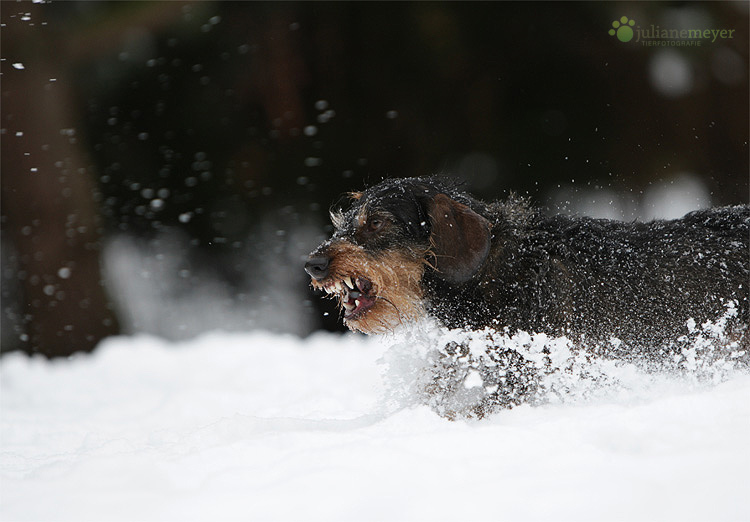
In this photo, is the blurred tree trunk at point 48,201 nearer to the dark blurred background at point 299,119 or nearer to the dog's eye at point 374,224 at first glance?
the dark blurred background at point 299,119

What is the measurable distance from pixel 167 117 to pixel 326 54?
78.6 inches

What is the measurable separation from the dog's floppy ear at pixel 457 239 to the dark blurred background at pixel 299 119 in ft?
13.2

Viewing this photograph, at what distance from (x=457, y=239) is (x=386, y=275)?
40 cm

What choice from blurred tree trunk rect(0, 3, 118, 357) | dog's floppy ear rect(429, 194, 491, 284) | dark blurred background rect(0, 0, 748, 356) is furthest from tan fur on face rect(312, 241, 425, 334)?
blurred tree trunk rect(0, 3, 118, 357)

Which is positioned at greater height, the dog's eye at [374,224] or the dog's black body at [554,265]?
the dog's black body at [554,265]

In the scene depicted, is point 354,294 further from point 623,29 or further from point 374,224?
point 623,29

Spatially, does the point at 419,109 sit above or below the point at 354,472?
above

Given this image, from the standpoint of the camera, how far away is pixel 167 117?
762cm

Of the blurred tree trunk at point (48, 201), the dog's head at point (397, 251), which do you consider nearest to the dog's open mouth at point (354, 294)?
the dog's head at point (397, 251)

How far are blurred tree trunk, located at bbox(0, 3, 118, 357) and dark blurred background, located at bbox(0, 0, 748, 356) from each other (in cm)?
2

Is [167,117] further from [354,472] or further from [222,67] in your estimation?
[354,472]

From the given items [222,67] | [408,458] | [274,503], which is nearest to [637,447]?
[408,458]

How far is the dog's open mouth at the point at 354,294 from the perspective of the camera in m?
3.32

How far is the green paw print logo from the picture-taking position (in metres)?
7.17
